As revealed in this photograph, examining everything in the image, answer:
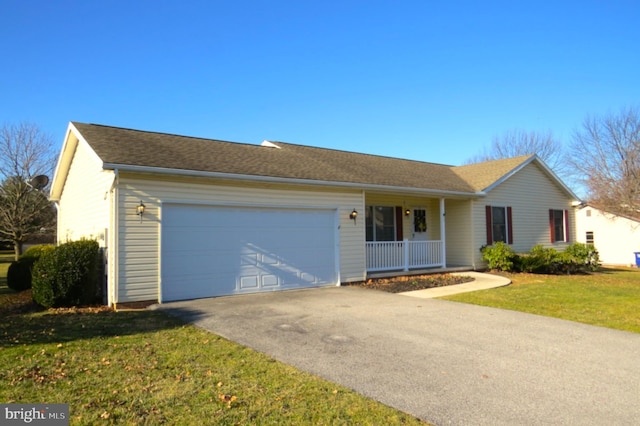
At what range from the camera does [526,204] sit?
58.5 ft

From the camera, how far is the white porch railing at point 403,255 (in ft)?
44.0

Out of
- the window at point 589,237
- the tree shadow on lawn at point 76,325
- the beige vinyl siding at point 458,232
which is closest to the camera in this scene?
the tree shadow on lawn at point 76,325

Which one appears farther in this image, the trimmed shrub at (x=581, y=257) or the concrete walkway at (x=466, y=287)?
the trimmed shrub at (x=581, y=257)

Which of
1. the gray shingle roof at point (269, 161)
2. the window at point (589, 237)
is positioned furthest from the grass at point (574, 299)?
the window at point (589, 237)

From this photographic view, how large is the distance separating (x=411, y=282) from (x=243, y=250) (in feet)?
16.8

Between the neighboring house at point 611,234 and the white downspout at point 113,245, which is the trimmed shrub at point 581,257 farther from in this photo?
the white downspout at point 113,245

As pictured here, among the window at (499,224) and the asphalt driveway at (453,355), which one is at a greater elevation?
the window at (499,224)

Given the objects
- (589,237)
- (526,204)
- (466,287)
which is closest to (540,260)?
(526,204)

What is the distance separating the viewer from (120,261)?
8.75 meters

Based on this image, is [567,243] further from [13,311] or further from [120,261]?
[13,311]

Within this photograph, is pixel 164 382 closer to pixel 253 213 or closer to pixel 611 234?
pixel 253 213

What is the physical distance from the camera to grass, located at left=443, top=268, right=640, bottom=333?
302 inches

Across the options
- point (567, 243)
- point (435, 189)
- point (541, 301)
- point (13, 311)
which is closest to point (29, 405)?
point (13, 311)
